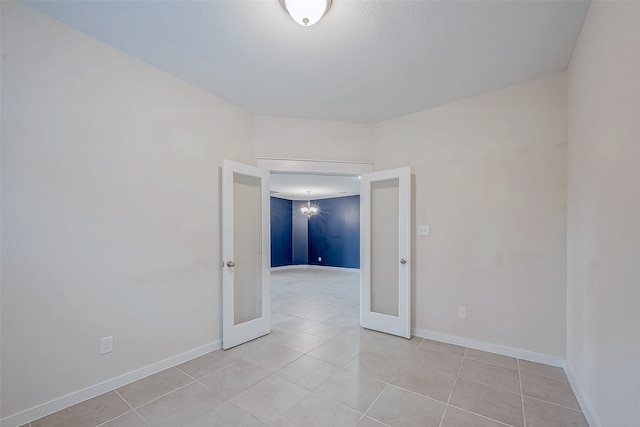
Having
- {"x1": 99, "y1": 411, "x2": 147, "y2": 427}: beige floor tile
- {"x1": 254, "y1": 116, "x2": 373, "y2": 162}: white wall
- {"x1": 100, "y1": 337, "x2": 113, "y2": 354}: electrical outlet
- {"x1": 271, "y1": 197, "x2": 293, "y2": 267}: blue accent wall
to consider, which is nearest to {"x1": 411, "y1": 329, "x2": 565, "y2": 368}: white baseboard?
{"x1": 254, "y1": 116, "x2": 373, "y2": 162}: white wall

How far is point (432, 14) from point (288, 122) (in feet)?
6.66

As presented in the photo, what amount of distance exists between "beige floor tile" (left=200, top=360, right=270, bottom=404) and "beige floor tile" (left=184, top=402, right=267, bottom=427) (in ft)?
0.41

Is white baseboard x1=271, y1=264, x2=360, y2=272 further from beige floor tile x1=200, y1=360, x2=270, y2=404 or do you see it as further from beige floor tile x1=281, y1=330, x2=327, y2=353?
beige floor tile x1=200, y1=360, x2=270, y2=404

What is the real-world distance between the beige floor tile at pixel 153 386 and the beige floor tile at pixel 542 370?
293 cm

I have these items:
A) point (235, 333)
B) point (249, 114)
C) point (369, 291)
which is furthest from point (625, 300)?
point (249, 114)

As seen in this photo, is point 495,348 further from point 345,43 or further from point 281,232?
point 281,232

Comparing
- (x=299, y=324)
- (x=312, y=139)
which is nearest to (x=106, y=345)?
(x=299, y=324)

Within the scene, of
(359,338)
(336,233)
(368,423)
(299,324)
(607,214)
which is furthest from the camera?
(336,233)

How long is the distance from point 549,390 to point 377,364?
1309mm

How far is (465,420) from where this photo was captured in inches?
70.5

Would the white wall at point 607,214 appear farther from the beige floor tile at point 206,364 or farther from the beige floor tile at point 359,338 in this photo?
the beige floor tile at point 206,364

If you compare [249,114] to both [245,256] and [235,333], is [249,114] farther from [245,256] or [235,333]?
[235,333]

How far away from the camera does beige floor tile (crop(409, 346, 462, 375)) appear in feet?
8.11

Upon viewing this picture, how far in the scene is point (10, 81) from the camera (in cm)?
171
